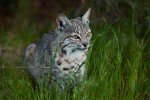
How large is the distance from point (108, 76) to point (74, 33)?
1.83 ft

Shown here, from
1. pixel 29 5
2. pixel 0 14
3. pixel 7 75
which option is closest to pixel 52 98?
pixel 7 75

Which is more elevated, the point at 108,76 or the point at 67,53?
the point at 67,53

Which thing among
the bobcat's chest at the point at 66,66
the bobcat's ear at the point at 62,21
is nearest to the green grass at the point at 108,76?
the bobcat's chest at the point at 66,66

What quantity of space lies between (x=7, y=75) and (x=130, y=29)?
146 cm

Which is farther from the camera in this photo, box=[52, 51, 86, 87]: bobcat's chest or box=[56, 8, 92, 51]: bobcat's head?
box=[52, 51, 86, 87]: bobcat's chest

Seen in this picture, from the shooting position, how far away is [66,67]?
5422 millimetres

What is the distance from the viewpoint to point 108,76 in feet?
17.3

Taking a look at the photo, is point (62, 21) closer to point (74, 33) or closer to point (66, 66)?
point (74, 33)

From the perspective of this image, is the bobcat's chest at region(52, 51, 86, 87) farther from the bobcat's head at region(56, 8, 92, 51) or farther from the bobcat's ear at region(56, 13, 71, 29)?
the bobcat's ear at region(56, 13, 71, 29)

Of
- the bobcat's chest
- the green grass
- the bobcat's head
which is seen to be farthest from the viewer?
the bobcat's chest

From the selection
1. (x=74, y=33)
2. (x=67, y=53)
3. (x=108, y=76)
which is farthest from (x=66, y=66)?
(x=108, y=76)

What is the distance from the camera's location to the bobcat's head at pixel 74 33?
17.4 ft

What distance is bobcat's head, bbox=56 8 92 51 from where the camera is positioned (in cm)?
531

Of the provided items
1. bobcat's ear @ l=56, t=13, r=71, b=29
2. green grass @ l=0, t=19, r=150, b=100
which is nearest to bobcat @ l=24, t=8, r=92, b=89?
bobcat's ear @ l=56, t=13, r=71, b=29
